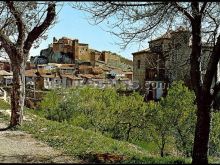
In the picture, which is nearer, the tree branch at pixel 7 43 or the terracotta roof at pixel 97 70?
the tree branch at pixel 7 43

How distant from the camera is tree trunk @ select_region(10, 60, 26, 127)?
15.5 meters

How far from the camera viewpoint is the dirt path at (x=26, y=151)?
34.7 feet

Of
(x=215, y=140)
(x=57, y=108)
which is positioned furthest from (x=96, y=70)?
(x=215, y=140)

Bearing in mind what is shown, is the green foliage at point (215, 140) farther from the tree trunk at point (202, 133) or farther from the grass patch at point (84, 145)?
the tree trunk at point (202, 133)

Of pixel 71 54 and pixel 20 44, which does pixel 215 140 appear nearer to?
pixel 20 44

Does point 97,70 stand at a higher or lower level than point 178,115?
higher

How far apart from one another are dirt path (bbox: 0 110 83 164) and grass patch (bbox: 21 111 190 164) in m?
0.32

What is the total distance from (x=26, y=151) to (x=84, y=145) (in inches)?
65.5

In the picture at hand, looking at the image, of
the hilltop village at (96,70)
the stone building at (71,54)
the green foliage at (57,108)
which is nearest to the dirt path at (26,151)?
the hilltop village at (96,70)

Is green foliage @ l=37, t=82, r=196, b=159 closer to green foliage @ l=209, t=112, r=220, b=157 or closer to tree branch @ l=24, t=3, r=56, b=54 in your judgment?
green foliage @ l=209, t=112, r=220, b=157

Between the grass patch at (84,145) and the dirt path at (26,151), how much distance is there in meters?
0.32

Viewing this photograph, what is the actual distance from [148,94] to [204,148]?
2268 inches

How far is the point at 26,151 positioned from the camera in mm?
11812

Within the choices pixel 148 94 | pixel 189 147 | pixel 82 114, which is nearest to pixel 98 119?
pixel 82 114
